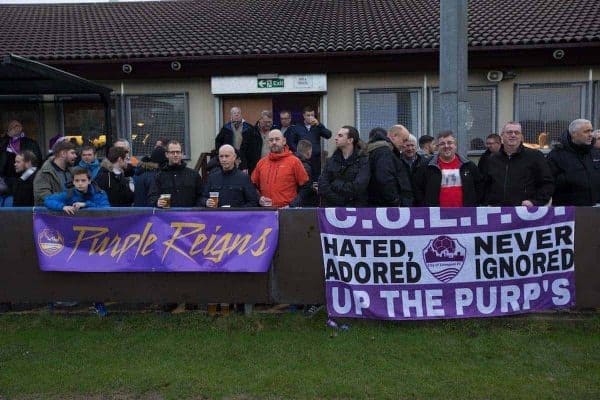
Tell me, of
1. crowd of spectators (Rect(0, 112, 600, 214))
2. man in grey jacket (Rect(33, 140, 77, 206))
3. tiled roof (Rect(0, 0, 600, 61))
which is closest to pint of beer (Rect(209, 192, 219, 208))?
crowd of spectators (Rect(0, 112, 600, 214))

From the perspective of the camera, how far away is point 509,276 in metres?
5.44

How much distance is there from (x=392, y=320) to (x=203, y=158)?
22.2 ft

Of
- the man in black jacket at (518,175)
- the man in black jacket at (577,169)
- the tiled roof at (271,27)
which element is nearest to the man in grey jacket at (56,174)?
the man in black jacket at (518,175)

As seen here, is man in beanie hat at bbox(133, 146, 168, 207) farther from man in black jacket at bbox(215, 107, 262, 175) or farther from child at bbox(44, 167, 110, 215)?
man in black jacket at bbox(215, 107, 262, 175)

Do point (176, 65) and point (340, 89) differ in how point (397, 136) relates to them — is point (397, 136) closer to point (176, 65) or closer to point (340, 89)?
point (340, 89)

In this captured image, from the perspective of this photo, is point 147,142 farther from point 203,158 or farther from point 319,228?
point 319,228

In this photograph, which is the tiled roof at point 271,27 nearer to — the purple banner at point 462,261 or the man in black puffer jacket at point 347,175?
the man in black puffer jacket at point 347,175

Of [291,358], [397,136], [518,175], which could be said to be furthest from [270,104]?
[291,358]

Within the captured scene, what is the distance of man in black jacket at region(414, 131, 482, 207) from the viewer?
18.9ft

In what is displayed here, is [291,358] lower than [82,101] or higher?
lower

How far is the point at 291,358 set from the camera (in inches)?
189

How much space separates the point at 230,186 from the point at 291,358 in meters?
2.07

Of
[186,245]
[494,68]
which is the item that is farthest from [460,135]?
[494,68]

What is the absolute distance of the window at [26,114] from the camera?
39.1 feet
